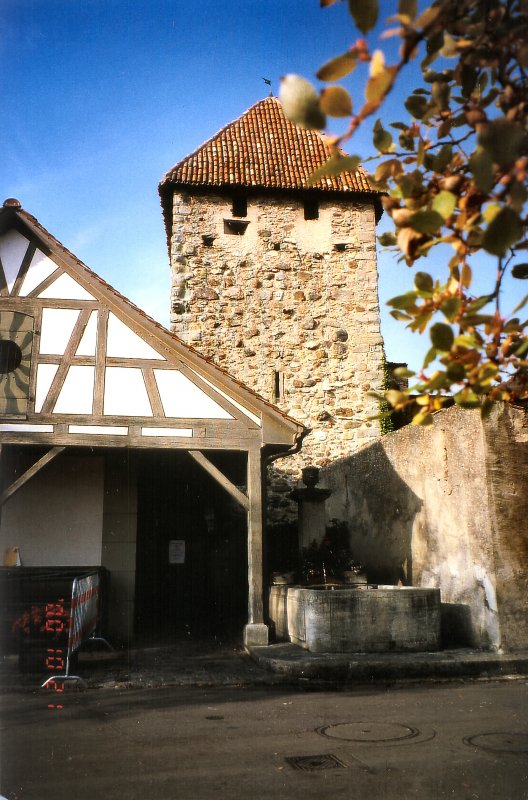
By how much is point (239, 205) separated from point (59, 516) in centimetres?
891

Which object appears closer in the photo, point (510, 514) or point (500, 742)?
point (500, 742)

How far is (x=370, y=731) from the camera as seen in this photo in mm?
4965

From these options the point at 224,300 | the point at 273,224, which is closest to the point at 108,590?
the point at 224,300

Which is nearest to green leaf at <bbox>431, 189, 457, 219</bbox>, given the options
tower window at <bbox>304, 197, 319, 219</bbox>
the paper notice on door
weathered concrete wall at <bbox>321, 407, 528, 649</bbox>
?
weathered concrete wall at <bbox>321, 407, 528, 649</bbox>

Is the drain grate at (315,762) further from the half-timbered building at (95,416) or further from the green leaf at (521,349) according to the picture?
the half-timbered building at (95,416)

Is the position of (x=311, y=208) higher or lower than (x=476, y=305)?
higher

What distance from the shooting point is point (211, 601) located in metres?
13.4

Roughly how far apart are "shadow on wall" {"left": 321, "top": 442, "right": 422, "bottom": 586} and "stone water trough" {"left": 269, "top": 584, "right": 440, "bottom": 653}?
2148 mm

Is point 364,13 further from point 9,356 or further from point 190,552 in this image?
point 190,552

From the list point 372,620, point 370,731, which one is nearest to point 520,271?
point 370,731

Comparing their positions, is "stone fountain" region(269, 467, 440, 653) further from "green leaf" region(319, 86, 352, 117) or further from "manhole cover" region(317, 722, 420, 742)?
"green leaf" region(319, 86, 352, 117)

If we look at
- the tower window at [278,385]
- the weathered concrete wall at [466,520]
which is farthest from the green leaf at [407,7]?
the tower window at [278,385]

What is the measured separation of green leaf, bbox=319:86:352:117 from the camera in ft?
4.17

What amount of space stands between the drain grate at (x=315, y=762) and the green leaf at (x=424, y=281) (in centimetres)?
A: 351
